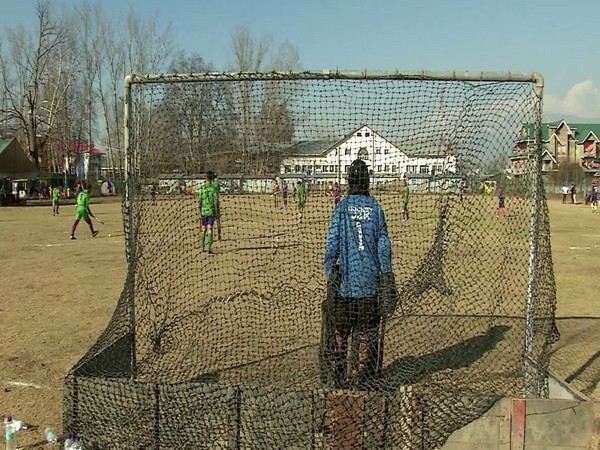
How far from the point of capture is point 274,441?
4129 millimetres

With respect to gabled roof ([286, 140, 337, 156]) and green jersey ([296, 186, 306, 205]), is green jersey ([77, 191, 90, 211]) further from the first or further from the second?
gabled roof ([286, 140, 337, 156])

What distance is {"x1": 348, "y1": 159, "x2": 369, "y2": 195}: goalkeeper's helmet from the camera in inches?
186

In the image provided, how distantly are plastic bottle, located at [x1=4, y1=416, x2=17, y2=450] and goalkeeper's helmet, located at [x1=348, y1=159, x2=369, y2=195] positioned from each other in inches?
119

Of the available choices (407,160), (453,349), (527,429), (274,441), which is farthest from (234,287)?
(527,429)

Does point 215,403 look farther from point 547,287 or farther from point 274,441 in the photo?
point 547,287

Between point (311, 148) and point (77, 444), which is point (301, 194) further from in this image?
point (77, 444)

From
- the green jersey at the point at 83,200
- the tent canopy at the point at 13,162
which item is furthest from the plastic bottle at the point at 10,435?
the tent canopy at the point at 13,162

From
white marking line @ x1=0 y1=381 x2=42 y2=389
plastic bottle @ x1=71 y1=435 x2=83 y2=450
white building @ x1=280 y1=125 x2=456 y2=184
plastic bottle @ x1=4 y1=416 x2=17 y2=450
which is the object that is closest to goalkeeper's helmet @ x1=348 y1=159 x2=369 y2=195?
white building @ x1=280 y1=125 x2=456 y2=184

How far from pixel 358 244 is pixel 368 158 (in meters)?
0.85

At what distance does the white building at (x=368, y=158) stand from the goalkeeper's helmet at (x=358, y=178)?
0.29 m

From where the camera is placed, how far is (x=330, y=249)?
4.74 meters

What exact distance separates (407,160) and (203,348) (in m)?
2.99

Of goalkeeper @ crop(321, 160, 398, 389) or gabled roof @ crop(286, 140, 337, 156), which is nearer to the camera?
goalkeeper @ crop(321, 160, 398, 389)

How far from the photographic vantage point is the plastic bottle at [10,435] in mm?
4070
